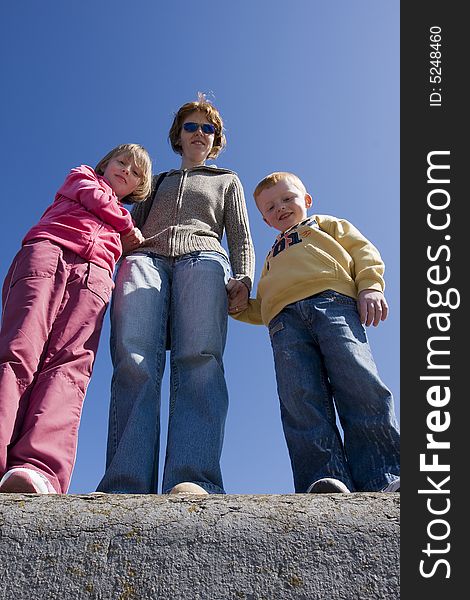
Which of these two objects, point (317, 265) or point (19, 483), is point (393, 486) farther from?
point (19, 483)

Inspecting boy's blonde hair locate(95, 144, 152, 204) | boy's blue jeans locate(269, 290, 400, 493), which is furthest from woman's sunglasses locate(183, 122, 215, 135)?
boy's blue jeans locate(269, 290, 400, 493)

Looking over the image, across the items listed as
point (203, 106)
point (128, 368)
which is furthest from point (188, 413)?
point (203, 106)

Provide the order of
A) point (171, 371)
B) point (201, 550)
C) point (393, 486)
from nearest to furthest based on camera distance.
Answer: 1. point (201, 550)
2. point (393, 486)
3. point (171, 371)

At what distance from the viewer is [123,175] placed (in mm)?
3326

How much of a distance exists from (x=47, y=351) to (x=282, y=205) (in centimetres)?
153

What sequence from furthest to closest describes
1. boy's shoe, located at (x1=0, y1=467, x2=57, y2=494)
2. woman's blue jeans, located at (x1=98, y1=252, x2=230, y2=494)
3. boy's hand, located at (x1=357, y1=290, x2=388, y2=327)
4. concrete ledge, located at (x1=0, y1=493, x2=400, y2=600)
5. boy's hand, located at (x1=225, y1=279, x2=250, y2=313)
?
boy's hand, located at (x1=225, y1=279, x2=250, y2=313) < boy's hand, located at (x1=357, y1=290, x2=388, y2=327) < woman's blue jeans, located at (x1=98, y1=252, x2=230, y2=494) < boy's shoe, located at (x1=0, y1=467, x2=57, y2=494) < concrete ledge, located at (x1=0, y1=493, x2=400, y2=600)

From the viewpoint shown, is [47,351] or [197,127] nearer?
[47,351]

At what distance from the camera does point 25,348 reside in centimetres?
232

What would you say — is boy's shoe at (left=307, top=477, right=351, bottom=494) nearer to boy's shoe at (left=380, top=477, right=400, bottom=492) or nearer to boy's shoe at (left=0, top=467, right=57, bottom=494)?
boy's shoe at (left=380, top=477, right=400, bottom=492)

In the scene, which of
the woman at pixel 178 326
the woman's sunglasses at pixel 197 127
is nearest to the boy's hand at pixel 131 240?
the woman at pixel 178 326

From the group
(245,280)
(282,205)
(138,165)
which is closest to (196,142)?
(138,165)

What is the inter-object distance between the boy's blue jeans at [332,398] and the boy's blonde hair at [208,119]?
160cm

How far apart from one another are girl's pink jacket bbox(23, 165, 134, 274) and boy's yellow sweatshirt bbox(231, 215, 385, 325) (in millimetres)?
782

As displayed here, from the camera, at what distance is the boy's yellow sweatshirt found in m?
A: 2.80
